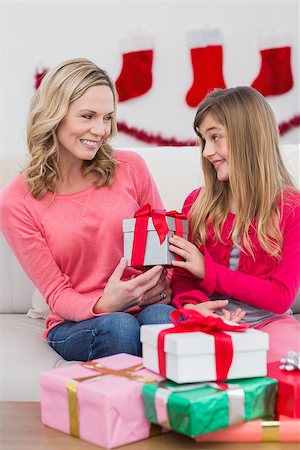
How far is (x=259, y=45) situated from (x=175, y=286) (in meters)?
1.45

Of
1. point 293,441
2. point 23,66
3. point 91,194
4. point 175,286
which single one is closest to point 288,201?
point 175,286

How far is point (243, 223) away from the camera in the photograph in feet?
5.93

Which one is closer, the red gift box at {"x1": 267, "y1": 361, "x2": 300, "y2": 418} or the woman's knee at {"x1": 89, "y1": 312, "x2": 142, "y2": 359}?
the red gift box at {"x1": 267, "y1": 361, "x2": 300, "y2": 418}

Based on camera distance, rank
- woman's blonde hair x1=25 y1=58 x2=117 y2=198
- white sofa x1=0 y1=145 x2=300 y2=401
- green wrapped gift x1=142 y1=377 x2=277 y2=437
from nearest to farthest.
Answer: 1. green wrapped gift x1=142 y1=377 x2=277 y2=437
2. woman's blonde hair x1=25 y1=58 x2=117 y2=198
3. white sofa x1=0 y1=145 x2=300 y2=401

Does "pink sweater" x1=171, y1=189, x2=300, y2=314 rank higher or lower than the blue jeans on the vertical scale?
higher

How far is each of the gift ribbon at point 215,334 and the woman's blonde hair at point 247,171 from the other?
1.80 ft

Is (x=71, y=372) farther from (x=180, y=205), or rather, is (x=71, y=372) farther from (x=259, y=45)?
(x=259, y=45)

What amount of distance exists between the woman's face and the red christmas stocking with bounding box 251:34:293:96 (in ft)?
4.16

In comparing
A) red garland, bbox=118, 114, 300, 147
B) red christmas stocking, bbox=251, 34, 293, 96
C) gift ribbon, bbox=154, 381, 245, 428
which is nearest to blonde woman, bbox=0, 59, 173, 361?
gift ribbon, bbox=154, 381, 245, 428

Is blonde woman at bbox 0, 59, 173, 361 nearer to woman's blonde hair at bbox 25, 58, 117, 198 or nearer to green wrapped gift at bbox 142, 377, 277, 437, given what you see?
woman's blonde hair at bbox 25, 58, 117, 198

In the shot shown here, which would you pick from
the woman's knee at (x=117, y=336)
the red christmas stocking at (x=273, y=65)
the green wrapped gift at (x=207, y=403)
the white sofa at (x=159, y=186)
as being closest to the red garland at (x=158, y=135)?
the red christmas stocking at (x=273, y=65)

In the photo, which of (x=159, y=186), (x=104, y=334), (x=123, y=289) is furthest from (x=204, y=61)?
(x=104, y=334)

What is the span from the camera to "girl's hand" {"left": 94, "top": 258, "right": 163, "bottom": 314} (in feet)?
5.71

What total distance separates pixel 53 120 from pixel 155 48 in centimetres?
126
